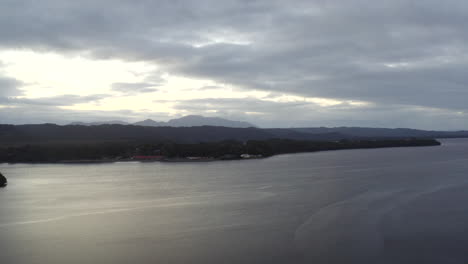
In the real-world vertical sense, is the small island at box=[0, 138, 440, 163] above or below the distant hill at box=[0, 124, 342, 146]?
below

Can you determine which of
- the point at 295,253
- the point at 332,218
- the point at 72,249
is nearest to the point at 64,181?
the point at 72,249

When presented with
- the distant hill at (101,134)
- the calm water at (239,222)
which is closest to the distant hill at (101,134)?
the distant hill at (101,134)

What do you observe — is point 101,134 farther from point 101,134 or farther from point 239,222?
point 239,222

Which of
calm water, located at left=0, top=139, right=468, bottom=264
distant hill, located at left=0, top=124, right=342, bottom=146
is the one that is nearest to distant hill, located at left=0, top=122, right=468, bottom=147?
distant hill, located at left=0, top=124, right=342, bottom=146

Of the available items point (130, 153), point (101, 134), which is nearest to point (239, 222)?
point (130, 153)

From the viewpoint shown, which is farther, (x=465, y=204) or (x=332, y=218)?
(x=465, y=204)

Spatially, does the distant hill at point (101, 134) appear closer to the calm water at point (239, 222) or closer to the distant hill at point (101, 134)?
the distant hill at point (101, 134)

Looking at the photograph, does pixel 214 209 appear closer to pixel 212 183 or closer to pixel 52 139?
pixel 212 183

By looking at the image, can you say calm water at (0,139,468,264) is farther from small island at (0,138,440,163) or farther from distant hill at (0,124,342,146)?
distant hill at (0,124,342,146)
